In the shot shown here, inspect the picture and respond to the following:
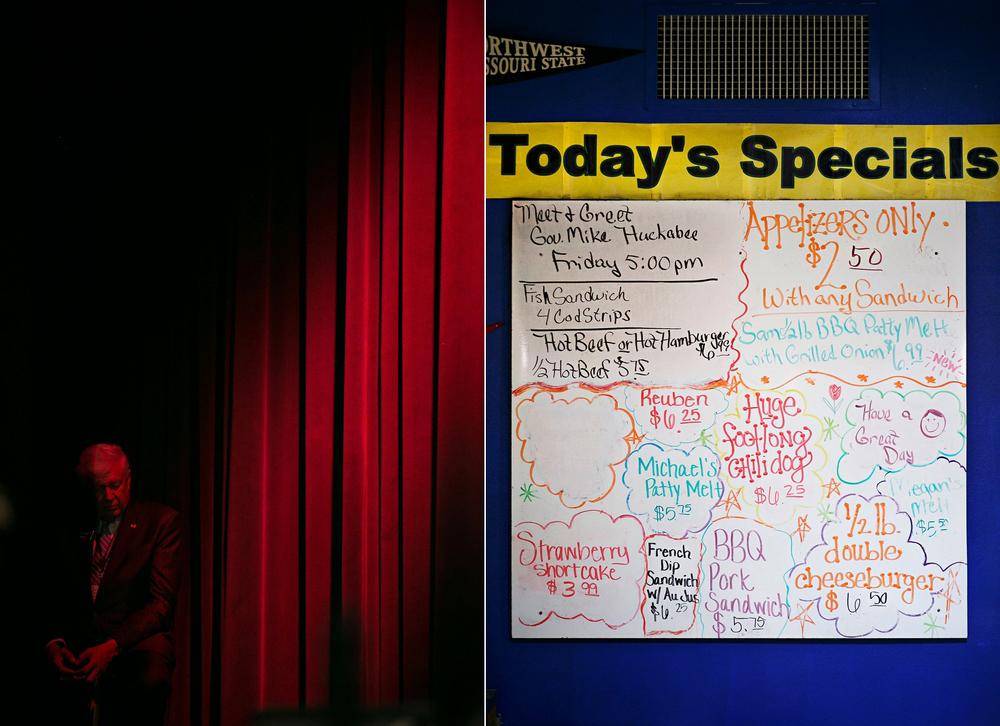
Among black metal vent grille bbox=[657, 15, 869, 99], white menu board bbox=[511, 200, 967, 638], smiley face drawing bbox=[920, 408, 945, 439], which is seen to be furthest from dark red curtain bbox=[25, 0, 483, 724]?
smiley face drawing bbox=[920, 408, 945, 439]

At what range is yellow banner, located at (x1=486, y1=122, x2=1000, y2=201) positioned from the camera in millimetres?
2035

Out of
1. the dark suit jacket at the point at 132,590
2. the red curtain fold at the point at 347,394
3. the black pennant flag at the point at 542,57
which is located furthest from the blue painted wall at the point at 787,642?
the dark suit jacket at the point at 132,590

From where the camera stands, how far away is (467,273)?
0.98m

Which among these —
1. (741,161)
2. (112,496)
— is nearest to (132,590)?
(112,496)

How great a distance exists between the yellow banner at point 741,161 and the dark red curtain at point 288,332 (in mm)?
1086

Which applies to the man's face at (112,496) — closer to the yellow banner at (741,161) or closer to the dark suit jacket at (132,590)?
the dark suit jacket at (132,590)

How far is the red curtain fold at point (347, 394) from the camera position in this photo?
38.3 inches

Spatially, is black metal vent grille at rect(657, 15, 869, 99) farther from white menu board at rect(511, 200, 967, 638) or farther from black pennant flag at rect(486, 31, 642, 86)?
white menu board at rect(511, 200, 967, 638)

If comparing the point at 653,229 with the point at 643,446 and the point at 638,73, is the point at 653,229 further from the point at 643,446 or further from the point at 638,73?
the point at 643,446

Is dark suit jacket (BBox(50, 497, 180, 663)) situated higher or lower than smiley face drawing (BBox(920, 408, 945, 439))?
lower

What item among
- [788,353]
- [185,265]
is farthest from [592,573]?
[185,265]

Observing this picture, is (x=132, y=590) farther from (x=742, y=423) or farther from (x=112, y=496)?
(x=742, y=423)

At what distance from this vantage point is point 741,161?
2049 mm

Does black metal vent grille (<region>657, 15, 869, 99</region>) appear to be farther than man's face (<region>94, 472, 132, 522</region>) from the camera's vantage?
Yes
